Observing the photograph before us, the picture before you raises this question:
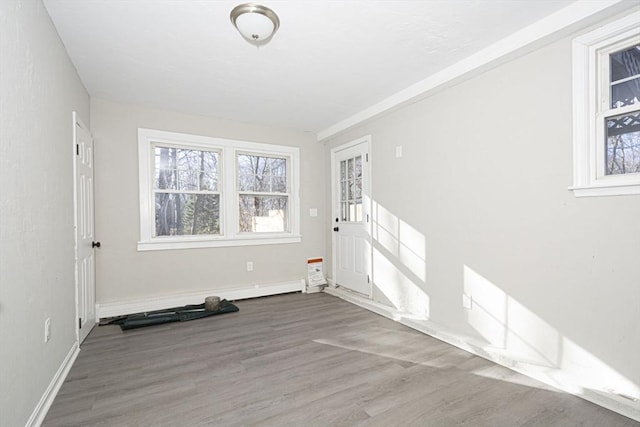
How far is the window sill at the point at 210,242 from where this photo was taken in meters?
3.90

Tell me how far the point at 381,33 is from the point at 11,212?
8.54 ft

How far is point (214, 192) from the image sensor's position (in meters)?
4.34

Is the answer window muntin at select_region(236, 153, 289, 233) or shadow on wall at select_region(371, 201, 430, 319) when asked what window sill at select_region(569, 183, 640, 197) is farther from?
window muntin at select_region(236, 153, 289, 233)

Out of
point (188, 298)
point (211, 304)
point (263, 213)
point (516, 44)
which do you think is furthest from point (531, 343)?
point (188, 298)

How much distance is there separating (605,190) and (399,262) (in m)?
2.05

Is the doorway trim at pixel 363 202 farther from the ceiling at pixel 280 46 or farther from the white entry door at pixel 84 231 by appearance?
the white entry door at pixel 84 231

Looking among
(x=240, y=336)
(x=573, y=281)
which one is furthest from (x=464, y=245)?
(x=240, y=336)

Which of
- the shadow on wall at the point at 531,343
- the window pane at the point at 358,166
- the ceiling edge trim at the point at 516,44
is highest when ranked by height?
the ceiling edge trim at the point at 516,44

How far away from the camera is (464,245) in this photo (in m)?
2.91

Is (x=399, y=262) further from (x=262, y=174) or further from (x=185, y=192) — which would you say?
(x=185, y=192)

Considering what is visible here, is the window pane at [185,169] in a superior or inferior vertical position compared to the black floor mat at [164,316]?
superior

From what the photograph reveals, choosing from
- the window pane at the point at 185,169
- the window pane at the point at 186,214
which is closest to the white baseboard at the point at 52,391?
the window pane at the point at 186,214

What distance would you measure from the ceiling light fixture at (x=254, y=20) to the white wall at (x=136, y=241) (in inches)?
92.2

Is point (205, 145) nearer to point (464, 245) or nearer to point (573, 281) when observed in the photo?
point (464, 245)
